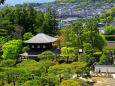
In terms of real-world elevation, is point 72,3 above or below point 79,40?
above

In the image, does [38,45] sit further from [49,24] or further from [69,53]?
[49,24]

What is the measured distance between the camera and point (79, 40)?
23.2m

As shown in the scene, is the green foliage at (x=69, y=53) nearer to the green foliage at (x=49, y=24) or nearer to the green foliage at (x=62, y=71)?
the green foliage at (x=62, y=71)

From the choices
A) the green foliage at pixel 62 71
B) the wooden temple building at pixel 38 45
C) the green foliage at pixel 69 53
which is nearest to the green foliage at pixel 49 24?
the wooden temple building at pixel 38 45

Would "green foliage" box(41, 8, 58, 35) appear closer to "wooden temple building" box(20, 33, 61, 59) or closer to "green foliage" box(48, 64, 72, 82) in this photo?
"wooden temple building" box(20, 33, 61, 59)

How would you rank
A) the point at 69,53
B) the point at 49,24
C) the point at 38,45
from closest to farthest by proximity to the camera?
1. the point at 69,53
2. the point at 38,45
3. the point at 49,24

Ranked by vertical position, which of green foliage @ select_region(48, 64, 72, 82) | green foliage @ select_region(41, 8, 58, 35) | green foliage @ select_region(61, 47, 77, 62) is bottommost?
green foliage @ select_region(48, 64, 72, 82)

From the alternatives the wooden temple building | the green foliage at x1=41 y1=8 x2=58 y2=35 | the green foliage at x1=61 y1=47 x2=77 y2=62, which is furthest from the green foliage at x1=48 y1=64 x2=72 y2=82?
the green foliage at x1=41 y1=8 x2=58 y2=35

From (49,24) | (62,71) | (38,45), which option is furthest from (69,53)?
(49,24)

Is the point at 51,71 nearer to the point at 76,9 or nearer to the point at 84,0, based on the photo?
the point at 76,9

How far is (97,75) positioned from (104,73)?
118cm

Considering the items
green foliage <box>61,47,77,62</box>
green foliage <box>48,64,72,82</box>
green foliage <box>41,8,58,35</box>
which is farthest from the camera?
green foliage <box>41,8,58,35</box>

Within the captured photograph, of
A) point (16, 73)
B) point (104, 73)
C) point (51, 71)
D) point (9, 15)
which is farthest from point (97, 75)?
point (9, 15)

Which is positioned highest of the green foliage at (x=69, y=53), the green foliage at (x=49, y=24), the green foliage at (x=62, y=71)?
the green foliage at (x=49, y=24)
